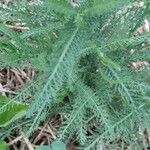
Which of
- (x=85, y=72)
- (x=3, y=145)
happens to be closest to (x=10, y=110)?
(x=3, y=145)

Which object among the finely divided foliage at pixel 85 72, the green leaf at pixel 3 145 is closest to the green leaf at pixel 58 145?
the finely divided foliage at pixel 85 72

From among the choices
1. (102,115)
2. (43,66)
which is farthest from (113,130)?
(43,66)

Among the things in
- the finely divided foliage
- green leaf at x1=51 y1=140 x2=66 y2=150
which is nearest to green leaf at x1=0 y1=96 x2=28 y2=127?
the finely divided foliage

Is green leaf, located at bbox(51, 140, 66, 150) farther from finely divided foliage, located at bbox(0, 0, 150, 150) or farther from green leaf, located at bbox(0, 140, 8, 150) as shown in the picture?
green leaf, located at bbox(0, 140, 8, 150)

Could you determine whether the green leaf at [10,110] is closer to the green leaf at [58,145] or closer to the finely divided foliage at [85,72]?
the finely divided foliage at [85,72]

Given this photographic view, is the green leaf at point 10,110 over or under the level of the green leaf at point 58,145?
over

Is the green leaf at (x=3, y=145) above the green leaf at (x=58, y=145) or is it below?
above

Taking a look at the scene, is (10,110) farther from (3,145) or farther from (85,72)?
(85,72)

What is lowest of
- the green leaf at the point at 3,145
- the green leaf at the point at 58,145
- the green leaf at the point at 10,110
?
the green leaf at the point at 58,145

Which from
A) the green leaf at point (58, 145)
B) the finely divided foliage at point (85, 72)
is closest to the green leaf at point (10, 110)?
the finely divided foliage at point (85, 72)
